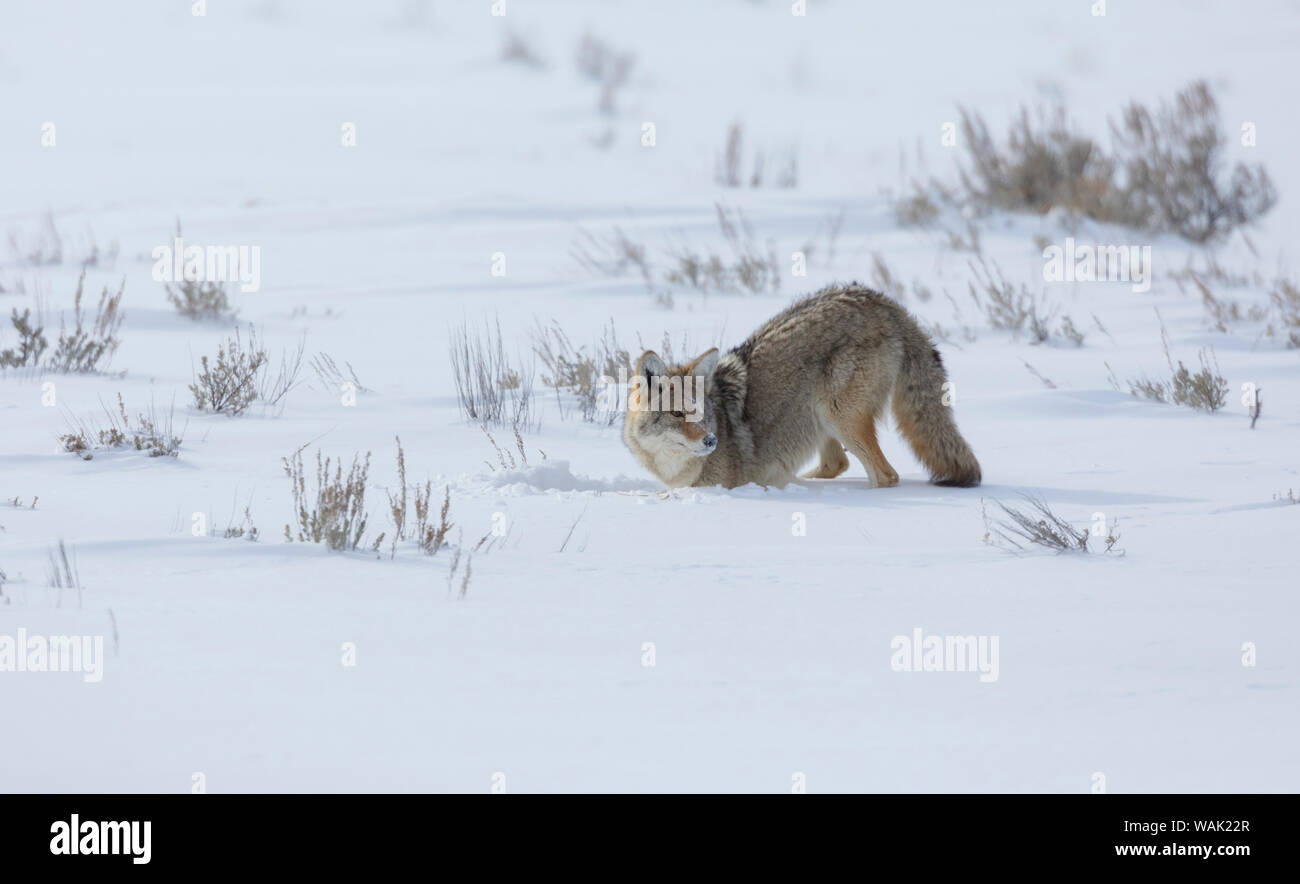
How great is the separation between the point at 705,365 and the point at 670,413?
297 mm

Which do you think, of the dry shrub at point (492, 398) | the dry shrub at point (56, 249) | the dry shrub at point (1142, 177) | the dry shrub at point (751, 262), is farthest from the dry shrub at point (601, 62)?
the dry shrub at point (492, 398)

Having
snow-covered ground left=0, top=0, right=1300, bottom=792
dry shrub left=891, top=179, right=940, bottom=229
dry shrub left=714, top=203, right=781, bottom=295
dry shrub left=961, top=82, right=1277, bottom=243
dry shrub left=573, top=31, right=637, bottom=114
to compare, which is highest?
dry shrub left=573, top=31, right=637, bottom=114

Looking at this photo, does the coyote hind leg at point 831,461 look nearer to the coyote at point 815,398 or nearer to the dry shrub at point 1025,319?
the coyote at point 815,398

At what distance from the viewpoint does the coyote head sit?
6902mm

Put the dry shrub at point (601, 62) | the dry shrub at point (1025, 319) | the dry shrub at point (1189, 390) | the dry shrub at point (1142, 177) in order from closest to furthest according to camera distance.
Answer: the dry shrub at point (1189, 390), the dry shrub at point (1025, 319), the dry shrub at point (1142, 177), the dry shrub at point (601, 62)

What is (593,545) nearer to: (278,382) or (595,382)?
(595,382)

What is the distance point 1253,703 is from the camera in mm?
3514

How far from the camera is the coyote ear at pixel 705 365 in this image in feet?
22.9

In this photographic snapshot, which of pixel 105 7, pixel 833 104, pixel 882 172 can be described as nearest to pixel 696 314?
pixel 882 172

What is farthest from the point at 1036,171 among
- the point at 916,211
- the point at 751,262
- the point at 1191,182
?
the point at 751,262

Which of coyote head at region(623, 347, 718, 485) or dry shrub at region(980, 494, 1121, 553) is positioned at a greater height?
coyote head at region(623, 347, 718, 485)

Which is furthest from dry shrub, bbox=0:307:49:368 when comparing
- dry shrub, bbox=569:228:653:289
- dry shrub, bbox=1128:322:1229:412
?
dry shrub, bbox=1128:322:1229:412

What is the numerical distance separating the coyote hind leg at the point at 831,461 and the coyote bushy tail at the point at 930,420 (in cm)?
60

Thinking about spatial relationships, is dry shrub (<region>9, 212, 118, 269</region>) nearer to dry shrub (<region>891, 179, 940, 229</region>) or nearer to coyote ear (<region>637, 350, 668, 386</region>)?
dry shrub (<region>891, 179, 940, 229</region>)
